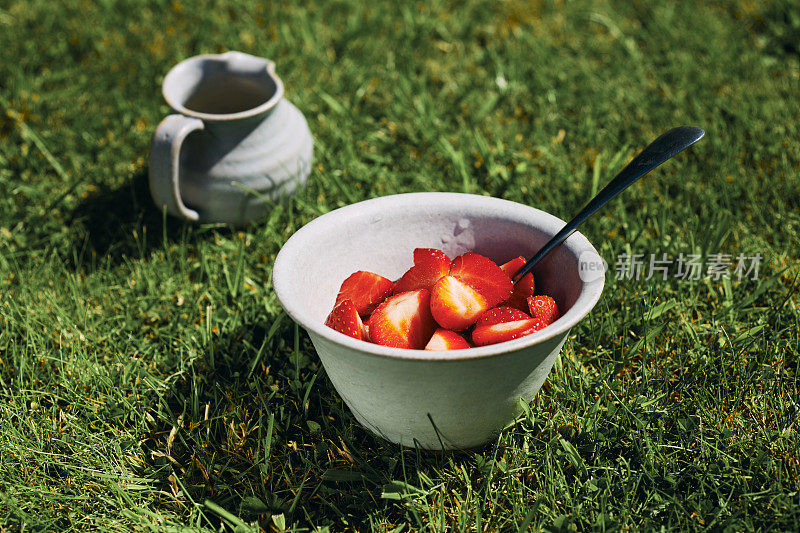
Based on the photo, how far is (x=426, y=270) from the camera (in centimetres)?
179

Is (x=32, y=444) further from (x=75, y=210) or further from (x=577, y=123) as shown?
(x=577, y=123)

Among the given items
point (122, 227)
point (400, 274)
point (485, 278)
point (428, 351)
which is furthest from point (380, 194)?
point (428, 351)

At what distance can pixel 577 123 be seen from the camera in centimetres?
315

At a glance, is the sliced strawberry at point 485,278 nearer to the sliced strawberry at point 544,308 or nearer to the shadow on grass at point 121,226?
the sliced strawberry at point 544,308

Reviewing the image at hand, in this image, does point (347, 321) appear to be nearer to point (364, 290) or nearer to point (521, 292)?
point (364, 290)

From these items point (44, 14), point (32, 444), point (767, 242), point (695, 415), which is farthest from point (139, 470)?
point (44, 14)

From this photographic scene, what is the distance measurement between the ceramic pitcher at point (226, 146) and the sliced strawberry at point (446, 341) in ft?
3.77

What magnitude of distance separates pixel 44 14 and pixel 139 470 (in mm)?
3080

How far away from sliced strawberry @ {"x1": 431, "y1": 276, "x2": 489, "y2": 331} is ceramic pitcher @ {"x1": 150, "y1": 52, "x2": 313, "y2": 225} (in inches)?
42.6

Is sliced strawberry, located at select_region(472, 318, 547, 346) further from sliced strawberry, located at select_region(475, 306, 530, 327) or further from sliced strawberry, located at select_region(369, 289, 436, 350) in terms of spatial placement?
sliced strawberry, located at select_region(369, 289, 436, 350)

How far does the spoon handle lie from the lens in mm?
1676

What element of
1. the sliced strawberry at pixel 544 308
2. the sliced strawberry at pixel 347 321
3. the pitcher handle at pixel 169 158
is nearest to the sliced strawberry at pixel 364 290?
the sliced strawberry at pixel 347 321

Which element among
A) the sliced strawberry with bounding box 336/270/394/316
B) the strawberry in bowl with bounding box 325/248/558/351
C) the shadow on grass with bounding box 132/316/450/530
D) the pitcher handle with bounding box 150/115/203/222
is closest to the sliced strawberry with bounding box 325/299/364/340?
the strawberry in bowl with bounding box 325/248/558/351

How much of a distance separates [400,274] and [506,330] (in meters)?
0.49
